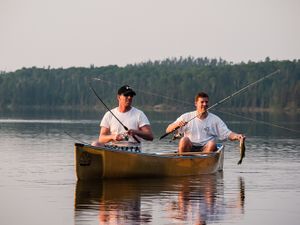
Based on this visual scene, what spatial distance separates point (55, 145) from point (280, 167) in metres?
9.06

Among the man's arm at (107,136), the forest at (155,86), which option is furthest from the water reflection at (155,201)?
the forest at (155,86)

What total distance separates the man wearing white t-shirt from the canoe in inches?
12.6

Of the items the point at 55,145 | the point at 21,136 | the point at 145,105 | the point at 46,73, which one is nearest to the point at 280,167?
the point at 55,145

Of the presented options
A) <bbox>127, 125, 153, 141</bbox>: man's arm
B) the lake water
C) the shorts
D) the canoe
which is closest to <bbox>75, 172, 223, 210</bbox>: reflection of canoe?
the lake water

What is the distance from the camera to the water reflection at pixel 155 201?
1215 centimetres

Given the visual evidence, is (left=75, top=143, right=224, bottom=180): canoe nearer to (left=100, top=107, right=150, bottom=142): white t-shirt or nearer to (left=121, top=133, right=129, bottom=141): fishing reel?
(left=121, top=133, right=129, bottom=141): fishing reel

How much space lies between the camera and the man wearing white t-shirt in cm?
1791

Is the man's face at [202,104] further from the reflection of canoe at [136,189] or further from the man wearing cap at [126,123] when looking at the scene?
the man wearing cap at [126,123]

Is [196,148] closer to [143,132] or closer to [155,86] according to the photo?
[143,132]

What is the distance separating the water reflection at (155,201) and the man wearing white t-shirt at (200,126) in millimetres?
773

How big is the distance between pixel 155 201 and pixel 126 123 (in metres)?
2.52

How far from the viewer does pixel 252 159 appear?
76.1ft

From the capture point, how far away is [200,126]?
18062 mm

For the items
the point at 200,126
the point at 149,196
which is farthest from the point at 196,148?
the point at 149,196
